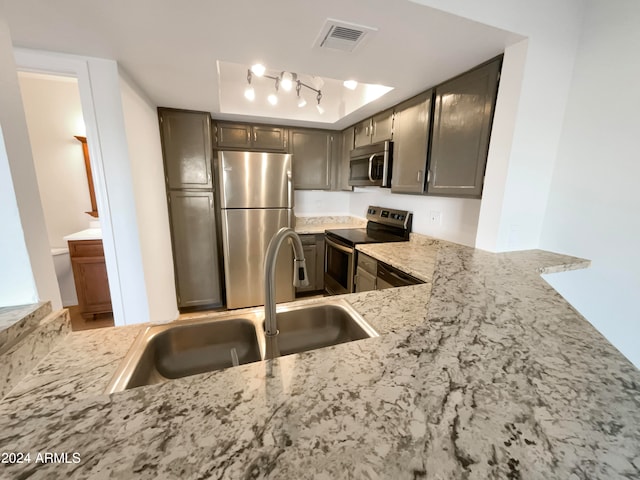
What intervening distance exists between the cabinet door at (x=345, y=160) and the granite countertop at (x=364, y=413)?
262 cm

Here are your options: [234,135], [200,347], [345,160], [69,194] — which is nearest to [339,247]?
[345,160]

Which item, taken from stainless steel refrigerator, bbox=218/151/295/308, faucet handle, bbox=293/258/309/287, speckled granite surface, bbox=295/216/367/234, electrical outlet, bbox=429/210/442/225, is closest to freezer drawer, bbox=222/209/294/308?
stainless steel refrigerator, bbox=218/151/295/308

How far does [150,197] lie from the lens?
6.67 feet

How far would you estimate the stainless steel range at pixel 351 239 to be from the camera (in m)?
2.47

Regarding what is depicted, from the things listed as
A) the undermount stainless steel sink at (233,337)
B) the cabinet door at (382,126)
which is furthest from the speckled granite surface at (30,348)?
the cabinet door at (382,126)

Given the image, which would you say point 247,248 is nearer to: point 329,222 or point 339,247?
point 339,247

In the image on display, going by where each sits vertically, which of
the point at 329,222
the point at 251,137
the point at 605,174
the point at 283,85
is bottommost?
the point at 329,222

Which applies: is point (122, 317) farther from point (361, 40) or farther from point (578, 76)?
point (578, 76)

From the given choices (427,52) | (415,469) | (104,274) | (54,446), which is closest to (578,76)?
(427,52)

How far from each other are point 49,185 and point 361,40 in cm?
344

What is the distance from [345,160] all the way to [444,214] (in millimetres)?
1472

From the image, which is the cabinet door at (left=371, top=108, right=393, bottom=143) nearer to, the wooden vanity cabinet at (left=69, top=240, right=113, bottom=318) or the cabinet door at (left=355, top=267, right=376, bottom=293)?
the cabinet door at (left=355, top=267, right=376, bottom=293)

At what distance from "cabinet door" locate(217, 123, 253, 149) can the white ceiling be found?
971 mm

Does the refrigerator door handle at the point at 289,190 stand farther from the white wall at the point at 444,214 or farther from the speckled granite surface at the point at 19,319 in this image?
the speckled granite surface at the point at 19,319
